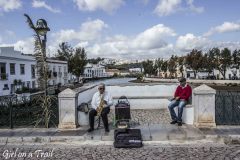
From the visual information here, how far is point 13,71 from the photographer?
4341cm

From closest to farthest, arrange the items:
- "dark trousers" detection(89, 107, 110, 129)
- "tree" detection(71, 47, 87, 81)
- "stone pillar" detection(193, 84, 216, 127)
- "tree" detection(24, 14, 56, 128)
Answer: "dark trousers" detection(89, 107, 110, 129) < "stone pillar" detection(193, 84, 216, 127) < "tree" detection(24, 14, 56, 128) < "tree" detection(71, 47, 87, 81)

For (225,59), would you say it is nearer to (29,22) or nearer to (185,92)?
(185,92)

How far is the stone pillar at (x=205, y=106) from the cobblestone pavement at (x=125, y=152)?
162 centimetres

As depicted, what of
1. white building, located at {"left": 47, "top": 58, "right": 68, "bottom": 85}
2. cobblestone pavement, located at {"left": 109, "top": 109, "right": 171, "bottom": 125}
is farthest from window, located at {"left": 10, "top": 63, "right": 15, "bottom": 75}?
cobblestone pavement, located at {"left": 109, "top": 109, "right": 171, "bottom": 125}

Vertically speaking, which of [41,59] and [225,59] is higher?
[225,59]

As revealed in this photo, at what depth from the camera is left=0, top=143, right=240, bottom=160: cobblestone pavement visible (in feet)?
24.3

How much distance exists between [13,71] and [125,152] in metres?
38.4

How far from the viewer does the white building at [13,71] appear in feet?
132

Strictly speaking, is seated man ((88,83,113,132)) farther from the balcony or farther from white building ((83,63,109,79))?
white building ((83,63,109,79))

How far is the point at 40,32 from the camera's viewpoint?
1068 cm

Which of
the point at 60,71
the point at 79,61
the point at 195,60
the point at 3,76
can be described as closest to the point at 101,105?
the point at 3,76

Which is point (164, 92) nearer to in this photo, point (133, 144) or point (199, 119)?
point (199, 119)

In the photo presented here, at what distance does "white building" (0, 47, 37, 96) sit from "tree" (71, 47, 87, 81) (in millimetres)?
29788

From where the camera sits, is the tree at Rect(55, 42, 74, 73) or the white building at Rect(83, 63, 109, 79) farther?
the white building at Rect(83, 63, 109, 79)
